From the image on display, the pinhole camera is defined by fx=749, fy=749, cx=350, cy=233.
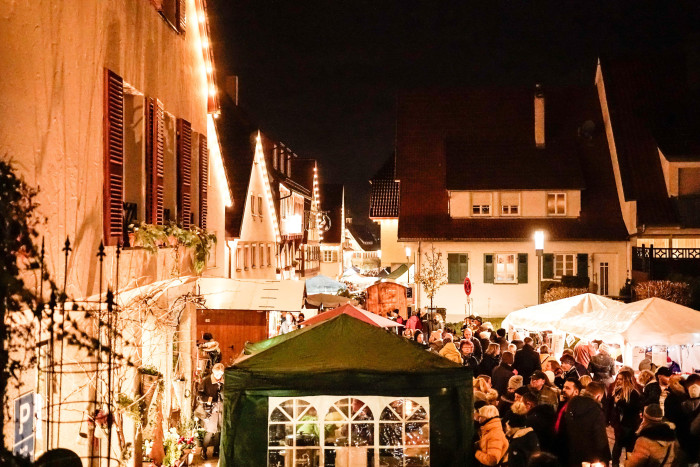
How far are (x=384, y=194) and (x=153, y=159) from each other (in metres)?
Result: 36.5

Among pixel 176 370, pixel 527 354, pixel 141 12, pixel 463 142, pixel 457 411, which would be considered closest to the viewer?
pixel 457 411

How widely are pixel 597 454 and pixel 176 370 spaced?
6510 mm

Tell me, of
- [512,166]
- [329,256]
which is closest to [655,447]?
[512,166]

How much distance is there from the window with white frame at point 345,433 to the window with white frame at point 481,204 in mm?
26470

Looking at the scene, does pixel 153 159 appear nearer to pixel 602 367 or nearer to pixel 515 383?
pixel 515 383

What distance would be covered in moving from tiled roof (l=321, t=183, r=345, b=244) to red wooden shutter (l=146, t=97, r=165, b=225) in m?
54.1

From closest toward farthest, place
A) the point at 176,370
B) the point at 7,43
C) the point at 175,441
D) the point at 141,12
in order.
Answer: the point at 7,43 < the point at 141,12 < the point at 175,441 < the point at 176,370

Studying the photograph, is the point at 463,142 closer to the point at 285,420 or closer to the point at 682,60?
the point at 682,60

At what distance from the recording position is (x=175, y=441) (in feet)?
34.7

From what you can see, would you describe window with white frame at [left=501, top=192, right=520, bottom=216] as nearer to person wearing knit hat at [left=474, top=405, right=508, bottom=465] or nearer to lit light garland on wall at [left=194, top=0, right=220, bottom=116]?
lit light garland on wall at [left=194, top=0, right=220, bottom=116]

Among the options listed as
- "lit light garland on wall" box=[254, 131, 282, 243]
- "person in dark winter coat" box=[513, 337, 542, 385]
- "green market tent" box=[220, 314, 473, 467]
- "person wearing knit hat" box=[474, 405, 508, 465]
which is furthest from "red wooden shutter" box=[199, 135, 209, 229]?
"lit light garland on wall" box=[254, 131, 282, 243]

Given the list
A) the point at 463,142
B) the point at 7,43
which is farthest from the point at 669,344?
the point at 463,142

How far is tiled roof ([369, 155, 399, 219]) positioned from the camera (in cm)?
4500

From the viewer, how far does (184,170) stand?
455 inches
